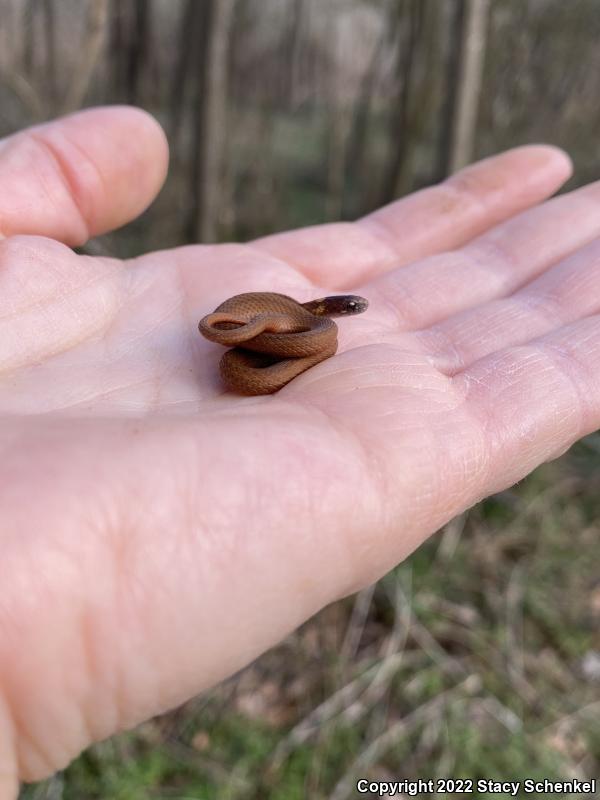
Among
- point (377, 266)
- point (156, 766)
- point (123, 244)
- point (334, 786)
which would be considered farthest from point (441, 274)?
point (123, 244)

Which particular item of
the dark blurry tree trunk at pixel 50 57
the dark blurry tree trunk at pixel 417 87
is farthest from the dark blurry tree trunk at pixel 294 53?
the dark blurry tree trunk at pixel 417 87

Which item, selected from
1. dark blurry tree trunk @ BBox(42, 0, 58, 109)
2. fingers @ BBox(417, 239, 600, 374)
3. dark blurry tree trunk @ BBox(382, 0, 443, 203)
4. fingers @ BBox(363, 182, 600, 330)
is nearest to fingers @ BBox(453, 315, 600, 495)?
fingers @ BBox(417, 239, 600, 374)

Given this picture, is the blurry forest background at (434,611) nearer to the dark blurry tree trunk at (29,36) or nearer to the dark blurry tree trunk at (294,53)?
the dark blurry tree trunk at (29,36)

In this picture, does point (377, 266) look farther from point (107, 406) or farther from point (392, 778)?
point (392, 778)

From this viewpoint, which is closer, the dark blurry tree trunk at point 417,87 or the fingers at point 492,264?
the fingers at point 492,264

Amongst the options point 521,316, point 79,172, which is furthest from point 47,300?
point 521,316

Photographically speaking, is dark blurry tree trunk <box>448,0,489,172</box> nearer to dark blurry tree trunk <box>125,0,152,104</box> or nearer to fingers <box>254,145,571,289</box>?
fingers <box>254,145,571,289</box>
